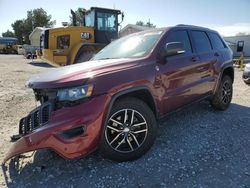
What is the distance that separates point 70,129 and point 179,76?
80.9 inches

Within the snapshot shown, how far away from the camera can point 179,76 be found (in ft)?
14.1

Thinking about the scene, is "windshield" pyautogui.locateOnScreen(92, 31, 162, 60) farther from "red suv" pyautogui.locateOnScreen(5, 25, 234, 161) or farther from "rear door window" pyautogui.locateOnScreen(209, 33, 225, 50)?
"rear door window" pyautogui.locateOnScreen(209, 33, 225, 50)

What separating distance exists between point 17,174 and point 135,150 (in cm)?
154

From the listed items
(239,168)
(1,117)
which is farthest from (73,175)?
(1,117)

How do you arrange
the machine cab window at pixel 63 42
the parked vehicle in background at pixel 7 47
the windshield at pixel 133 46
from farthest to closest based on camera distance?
1. the parked vehicle in background at pixel 7 47
2. the machine cab window at pixel 63 42
3. the windshield at pixel 133 46

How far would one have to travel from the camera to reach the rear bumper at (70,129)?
3.04 m

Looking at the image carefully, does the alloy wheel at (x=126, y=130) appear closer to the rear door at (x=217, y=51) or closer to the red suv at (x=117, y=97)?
the red suv at (x=117, y=97)

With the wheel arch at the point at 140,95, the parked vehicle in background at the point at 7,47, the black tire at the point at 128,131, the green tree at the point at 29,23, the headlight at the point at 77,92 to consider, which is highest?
the green tree at the point at 29,23

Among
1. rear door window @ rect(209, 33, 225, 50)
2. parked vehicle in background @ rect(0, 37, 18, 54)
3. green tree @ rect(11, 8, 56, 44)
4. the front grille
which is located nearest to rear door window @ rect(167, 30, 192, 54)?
rear door window @ rect(209, 33, 225, 50)

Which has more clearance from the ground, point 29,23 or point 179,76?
point 29,23

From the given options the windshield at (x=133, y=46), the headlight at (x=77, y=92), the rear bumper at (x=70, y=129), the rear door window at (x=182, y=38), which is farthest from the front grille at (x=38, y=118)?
the rear door window at (x=182, y=38)

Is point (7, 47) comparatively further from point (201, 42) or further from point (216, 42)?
point (201, 42)

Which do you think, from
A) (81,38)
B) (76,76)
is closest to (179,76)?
(76,76)

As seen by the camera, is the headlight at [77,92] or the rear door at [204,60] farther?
the rear door at [204,60]
